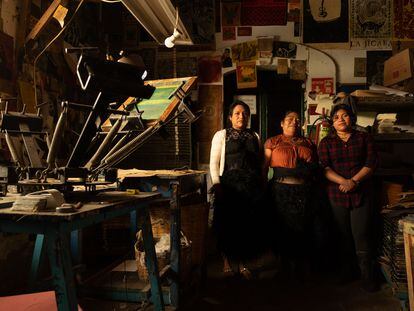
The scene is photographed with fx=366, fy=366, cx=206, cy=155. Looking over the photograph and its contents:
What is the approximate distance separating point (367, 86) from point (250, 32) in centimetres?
180

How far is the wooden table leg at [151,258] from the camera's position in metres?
2.16

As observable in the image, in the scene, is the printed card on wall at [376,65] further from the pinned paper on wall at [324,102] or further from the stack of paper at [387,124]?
the stack of paper at [387,124]

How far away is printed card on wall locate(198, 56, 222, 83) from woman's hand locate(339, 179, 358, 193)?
8.25 ft

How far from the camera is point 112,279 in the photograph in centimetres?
262

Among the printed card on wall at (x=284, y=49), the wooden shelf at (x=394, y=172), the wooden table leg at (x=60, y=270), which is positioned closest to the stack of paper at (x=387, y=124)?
the wooden shelf at (x=394, y=172)

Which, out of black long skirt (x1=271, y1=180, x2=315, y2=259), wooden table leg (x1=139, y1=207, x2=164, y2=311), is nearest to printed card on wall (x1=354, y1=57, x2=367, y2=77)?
black long skirt (x1=271, y1=180, x2=315, y2=259)

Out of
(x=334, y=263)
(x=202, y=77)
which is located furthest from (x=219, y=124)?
(x=334, y=263)

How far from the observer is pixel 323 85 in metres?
5.12

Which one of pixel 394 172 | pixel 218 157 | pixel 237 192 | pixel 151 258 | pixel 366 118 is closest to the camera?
pixel 151 258

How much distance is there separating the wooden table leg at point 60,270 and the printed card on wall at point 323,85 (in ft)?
14.7

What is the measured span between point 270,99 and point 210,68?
1.04 metres

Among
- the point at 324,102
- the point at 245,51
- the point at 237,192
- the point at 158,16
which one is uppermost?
the point at 245,51

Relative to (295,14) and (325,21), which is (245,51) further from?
(325,21)

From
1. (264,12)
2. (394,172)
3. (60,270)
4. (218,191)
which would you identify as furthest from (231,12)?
(60,270)
